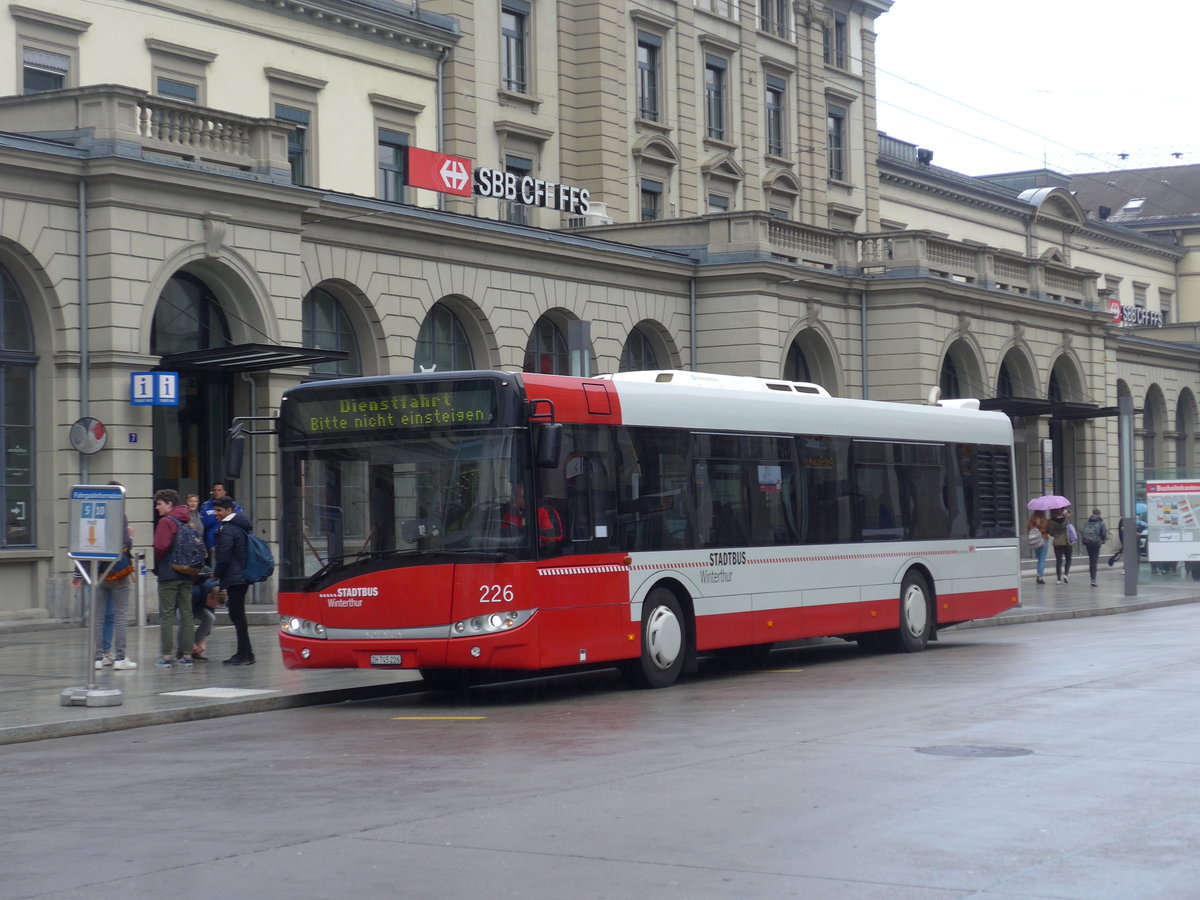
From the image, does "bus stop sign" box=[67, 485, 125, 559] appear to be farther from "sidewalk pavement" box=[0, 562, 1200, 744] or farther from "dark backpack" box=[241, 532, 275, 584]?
"dark backpack" box=[241, 532, 275, 584]

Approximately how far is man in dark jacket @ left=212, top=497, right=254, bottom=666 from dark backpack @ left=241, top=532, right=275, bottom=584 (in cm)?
4

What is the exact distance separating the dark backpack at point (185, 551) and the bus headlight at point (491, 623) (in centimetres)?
460

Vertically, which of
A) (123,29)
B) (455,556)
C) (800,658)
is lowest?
(800,658)

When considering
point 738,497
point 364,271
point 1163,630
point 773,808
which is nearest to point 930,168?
point 364,271

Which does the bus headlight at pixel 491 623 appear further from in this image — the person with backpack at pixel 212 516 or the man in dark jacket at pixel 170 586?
the person with backpack at pixel 212 516

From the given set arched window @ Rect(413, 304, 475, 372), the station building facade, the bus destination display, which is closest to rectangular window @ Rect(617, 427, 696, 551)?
the bus destination display

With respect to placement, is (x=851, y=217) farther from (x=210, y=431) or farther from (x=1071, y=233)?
(x=210, y=431)

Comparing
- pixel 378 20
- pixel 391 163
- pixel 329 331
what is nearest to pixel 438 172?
pixel 329 331

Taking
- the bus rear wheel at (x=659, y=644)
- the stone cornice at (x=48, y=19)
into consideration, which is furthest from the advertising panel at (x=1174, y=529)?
the bus rear wheel at (x=659, y=644)

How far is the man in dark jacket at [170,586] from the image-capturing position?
18453 mm

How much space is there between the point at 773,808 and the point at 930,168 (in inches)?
2055

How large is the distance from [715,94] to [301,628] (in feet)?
109

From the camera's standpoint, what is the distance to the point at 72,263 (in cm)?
2423

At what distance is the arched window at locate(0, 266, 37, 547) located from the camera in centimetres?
2400
